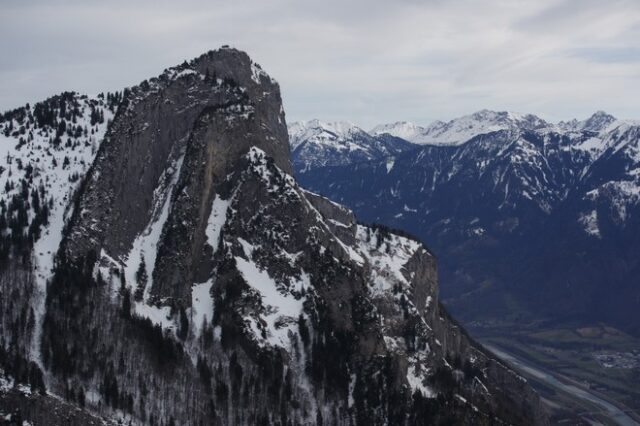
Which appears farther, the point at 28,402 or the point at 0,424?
the point at 28,402

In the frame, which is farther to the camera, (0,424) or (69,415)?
(69,415)
